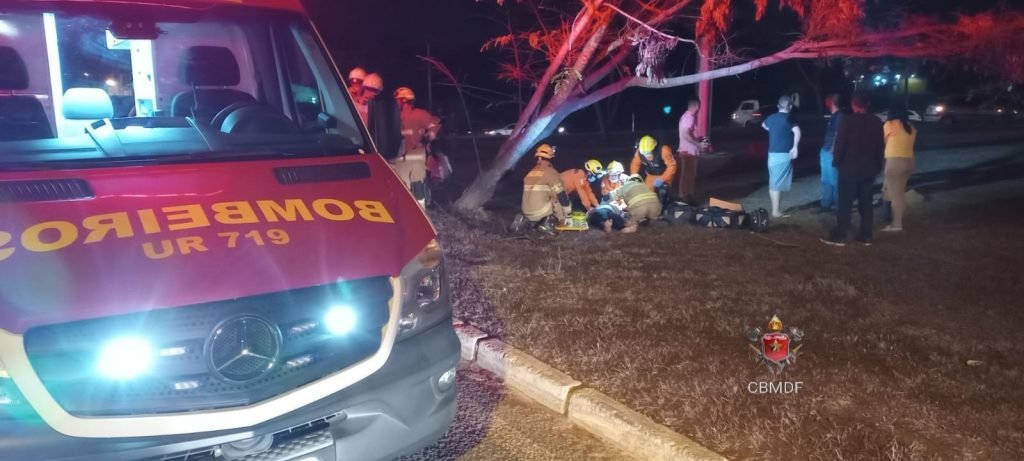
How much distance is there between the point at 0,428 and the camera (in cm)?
232

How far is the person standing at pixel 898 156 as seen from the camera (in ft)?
28.5

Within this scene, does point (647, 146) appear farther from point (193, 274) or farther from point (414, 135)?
point (193, 274)

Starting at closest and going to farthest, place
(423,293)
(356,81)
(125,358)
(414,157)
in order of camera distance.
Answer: (125,358), (423,293), (414,157), (356,81)

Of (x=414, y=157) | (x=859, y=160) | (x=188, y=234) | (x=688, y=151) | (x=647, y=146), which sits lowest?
(x=688, y=151)

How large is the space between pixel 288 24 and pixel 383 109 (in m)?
0.64

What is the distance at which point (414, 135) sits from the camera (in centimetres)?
869

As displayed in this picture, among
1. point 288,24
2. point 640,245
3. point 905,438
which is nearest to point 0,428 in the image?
point 288,24

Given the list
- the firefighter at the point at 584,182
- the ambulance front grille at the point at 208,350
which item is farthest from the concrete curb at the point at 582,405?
the firefighter at the point at 584,182

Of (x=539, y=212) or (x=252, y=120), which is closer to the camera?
(x=252, y=120)

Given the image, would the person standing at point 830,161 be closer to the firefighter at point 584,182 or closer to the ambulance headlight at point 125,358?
the firefighter at point 584,182

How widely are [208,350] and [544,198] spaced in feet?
20.7

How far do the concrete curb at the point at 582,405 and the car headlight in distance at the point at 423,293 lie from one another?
1.22 meters

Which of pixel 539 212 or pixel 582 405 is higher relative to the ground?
pixel 539 212

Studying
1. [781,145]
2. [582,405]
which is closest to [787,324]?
[582,405]
